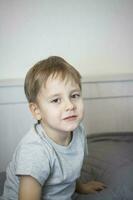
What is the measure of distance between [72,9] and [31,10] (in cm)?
22

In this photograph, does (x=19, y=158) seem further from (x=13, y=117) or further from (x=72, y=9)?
(x=72, y=9)

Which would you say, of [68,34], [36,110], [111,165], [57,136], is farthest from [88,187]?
[68,34]

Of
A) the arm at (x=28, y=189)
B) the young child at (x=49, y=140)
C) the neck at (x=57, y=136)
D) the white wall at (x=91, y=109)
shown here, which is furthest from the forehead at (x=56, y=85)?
the white wall at (x=91, y=109)

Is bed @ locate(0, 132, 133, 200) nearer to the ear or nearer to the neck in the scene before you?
the neck

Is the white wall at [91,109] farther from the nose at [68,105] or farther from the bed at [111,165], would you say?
the nose at [68,105]

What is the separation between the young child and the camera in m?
0.88

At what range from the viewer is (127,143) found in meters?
1.50

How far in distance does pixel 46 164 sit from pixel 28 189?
9cm

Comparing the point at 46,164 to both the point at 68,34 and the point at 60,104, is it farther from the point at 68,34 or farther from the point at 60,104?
the point at 68,34

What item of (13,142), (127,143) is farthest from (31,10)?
(127,143)

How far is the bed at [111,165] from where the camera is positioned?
3.57ft

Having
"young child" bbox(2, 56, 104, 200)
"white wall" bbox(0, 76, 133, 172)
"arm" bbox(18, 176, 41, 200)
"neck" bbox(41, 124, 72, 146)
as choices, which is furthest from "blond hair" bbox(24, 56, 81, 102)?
"white wall" bbox(0, 76, 133, 172)

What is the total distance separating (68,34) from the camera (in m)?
1.59

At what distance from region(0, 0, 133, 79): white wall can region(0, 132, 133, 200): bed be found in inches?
15.3
